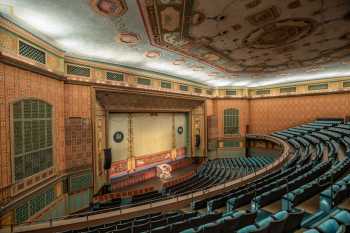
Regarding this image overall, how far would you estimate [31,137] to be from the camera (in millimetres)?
5312

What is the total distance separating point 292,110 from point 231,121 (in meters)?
4.83

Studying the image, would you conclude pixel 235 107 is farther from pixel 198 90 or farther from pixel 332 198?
pixel 332 198

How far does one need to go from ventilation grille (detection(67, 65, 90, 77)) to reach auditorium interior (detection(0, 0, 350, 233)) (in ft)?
0.13

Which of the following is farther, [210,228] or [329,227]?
[210,228]

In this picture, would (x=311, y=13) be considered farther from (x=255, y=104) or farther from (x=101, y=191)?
(x=255, y=104)

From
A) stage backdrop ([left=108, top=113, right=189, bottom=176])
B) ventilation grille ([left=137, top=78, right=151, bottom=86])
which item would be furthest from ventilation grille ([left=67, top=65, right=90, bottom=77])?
stage backdrop ([left=108, top=113, right=189, bottom=176])

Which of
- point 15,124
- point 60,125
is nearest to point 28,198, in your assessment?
point 15,124

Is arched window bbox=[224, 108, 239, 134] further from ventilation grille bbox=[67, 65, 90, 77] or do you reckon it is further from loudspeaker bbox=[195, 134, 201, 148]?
ventilation grille bbox=[67, 65, 90, 77]

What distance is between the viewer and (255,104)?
648 inches

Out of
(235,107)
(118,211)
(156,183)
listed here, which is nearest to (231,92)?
(235,107)

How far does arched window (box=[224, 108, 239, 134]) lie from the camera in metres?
16.1

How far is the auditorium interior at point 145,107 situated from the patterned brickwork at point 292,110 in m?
0.16

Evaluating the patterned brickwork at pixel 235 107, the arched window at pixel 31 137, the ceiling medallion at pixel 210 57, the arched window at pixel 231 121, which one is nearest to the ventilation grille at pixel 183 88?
the patterned brickwork at pixel 235 107

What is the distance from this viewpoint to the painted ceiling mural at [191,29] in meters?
4.28
